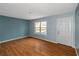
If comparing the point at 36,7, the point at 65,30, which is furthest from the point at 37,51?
the point at 65,30

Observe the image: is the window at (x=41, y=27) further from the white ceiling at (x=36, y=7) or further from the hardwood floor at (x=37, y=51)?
the white ceiling at (x=36, y=7)

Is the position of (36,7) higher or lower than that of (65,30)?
higher

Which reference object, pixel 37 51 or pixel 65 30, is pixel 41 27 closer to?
pixel 65 30

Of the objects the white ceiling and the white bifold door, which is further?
the white bifold door

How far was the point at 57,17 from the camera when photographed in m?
4.64

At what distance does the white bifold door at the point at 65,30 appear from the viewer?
12.4ft

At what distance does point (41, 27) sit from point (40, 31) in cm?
32

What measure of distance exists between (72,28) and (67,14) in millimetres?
795

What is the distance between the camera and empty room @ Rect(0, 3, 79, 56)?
3305 mm

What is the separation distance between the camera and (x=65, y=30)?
4.22 m

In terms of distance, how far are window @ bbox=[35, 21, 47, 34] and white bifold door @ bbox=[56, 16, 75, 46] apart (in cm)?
119

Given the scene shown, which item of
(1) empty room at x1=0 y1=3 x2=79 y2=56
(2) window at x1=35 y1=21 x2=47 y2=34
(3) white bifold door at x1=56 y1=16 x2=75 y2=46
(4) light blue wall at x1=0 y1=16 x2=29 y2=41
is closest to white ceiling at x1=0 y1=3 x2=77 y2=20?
(1) empty room at x1=0 y1=3 x2=79 y2=56

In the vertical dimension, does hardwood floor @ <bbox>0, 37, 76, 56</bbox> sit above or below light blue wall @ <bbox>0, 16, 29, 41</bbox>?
below

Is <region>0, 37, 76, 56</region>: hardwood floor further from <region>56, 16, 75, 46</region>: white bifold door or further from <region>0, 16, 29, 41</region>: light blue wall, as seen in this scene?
<region>0, 16, 29, 41</region>: light blue wall
